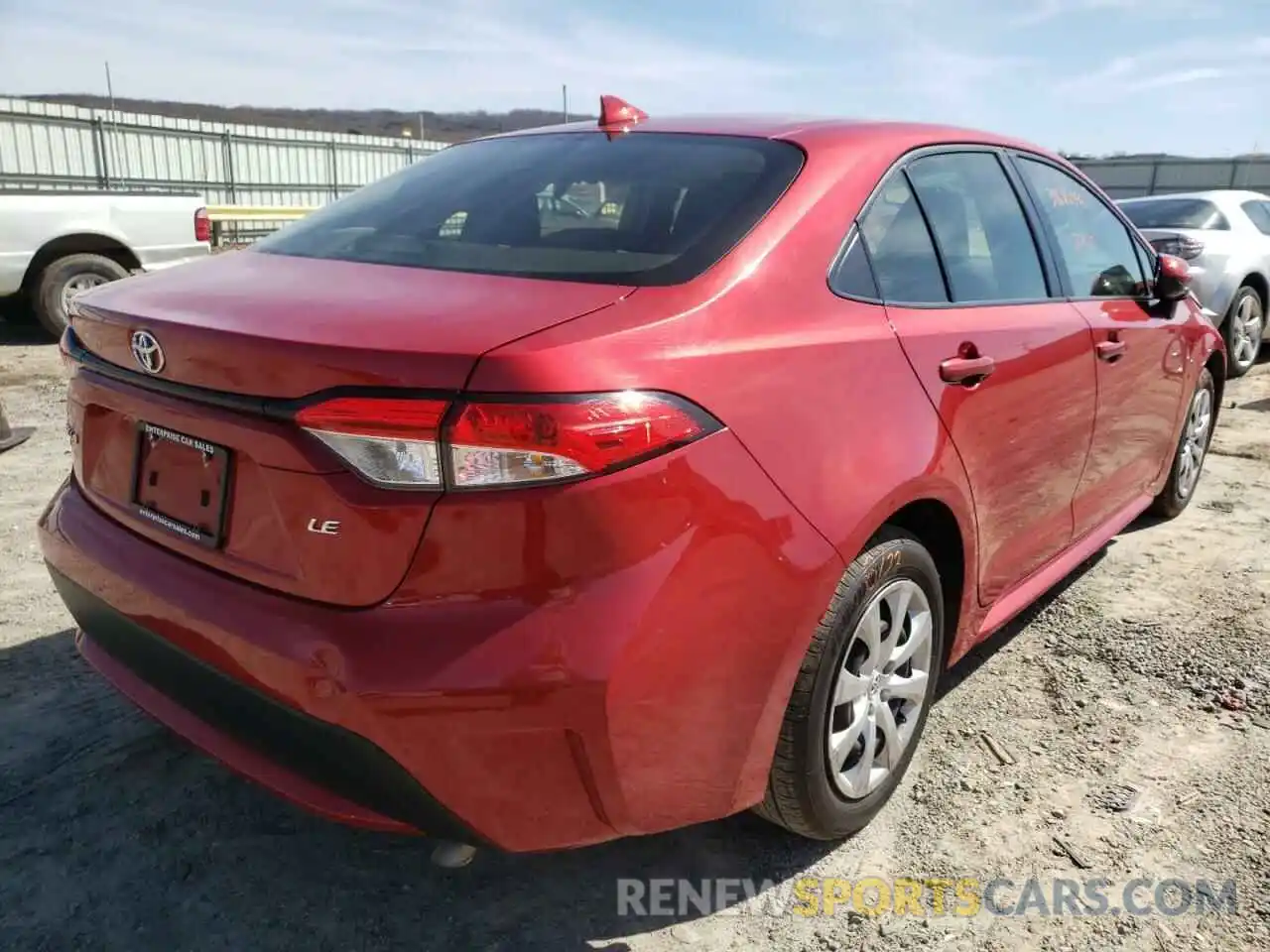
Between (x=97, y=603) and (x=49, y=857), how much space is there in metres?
0.63

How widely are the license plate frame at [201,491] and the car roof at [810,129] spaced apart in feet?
4.78

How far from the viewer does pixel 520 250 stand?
7.16ft

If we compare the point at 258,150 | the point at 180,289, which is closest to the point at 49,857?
the point at 180,289

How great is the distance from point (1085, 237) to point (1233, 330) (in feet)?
19.0

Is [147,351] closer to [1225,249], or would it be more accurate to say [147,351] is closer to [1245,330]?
[1225,249]

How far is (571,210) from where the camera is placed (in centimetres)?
240

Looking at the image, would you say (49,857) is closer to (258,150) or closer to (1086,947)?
(1086,947)

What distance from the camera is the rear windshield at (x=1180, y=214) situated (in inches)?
335

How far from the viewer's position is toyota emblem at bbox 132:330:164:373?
1.95 meters

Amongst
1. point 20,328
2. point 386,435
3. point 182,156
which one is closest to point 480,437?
point 386,435

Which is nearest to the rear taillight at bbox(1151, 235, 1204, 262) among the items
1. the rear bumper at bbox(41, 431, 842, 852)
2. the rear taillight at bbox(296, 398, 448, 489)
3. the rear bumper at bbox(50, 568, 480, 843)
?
the rear bumper at bbox(41, 431, 842, 852)

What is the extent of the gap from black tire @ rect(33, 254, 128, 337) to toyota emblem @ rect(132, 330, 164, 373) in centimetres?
757

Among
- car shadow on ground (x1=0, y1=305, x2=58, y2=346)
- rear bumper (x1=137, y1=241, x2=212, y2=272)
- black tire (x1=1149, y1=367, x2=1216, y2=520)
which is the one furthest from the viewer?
rear bumper (x1=137, y1=241, x2=212, y2=272)

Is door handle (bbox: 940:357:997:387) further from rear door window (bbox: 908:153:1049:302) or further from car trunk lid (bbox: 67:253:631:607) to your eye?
car trunk lid (bbox: 67:253:631:607)
